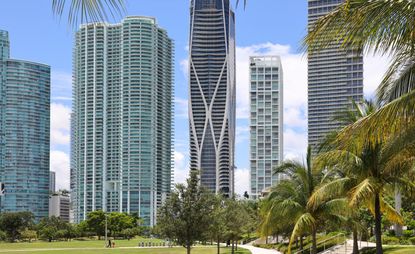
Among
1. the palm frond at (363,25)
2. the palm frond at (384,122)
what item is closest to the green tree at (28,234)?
the palm frond at (384,122)

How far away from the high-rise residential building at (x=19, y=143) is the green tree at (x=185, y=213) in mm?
159982

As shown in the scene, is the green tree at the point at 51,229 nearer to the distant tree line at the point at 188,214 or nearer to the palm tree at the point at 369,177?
the distant tree line at the point at 188,214

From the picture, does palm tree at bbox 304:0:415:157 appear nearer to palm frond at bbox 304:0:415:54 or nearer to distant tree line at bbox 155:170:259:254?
palm frond at bbox 304:0:415:54

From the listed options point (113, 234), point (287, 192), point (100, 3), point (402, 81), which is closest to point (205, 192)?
point (287, 192)

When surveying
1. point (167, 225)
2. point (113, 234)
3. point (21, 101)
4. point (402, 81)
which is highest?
point (21, 101)

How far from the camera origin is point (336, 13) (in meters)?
7.50

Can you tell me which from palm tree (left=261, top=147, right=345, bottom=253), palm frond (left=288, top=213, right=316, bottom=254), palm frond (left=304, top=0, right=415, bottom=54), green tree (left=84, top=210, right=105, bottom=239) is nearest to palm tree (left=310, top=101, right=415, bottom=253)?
palm frond (left=288, top=213, right=316, bottom=254)

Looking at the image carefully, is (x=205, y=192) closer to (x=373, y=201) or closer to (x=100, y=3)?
(x=373, y=201)

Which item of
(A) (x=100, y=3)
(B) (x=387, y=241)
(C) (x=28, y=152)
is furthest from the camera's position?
(C) (x=28, y=152)

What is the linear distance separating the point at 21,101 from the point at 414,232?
6662 inches

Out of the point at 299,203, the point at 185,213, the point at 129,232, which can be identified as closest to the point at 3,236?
the point at 129,232

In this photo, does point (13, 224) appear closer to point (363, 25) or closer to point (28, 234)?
point (28, 234)

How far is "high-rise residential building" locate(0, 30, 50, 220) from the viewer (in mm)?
189375

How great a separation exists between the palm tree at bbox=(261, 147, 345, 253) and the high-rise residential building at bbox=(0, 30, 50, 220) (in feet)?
556
